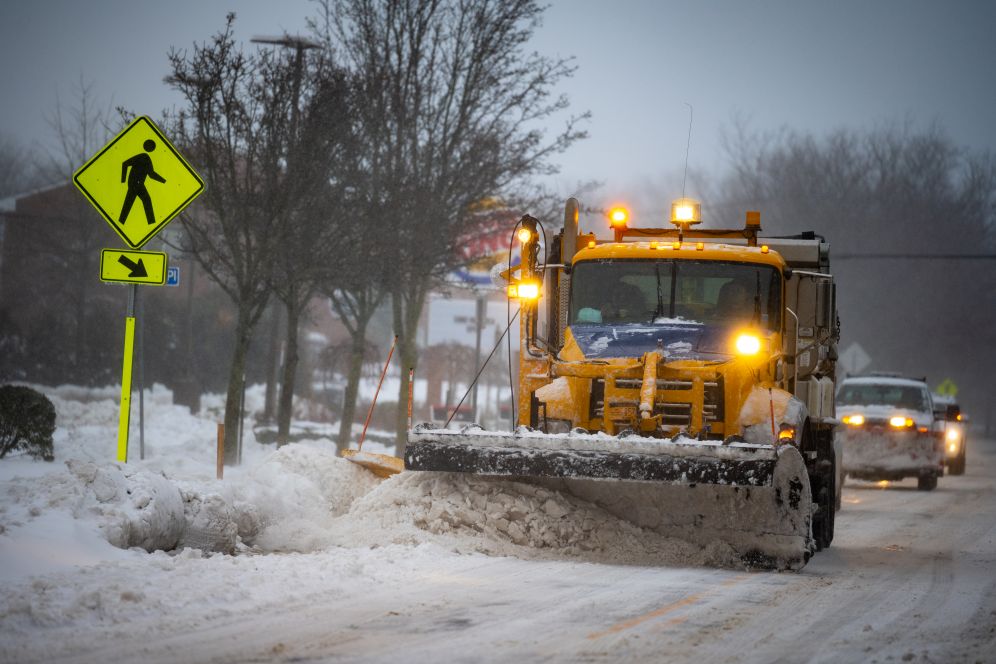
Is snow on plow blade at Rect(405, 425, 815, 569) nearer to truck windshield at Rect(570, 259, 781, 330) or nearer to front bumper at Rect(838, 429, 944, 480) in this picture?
truck windshield at Rect(570, 259, 781, 330)

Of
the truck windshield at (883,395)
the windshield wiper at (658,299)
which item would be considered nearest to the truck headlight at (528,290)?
the windshield wiper at (658,299)

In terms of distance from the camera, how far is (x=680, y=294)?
37.2ft

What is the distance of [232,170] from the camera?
59.2ft

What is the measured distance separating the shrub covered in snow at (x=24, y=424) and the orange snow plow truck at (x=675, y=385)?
7730 mm

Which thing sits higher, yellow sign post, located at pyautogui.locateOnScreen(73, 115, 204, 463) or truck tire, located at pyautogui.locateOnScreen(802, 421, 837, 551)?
yellow sign post, located at pyautogui.locateOnScreen(73, 115, 204, 463)

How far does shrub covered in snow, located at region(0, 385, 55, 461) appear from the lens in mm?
16500

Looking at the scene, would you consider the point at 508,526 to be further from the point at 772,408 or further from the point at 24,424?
the point at 24,424

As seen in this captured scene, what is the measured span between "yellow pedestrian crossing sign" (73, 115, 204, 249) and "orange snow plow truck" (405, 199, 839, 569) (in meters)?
2.87

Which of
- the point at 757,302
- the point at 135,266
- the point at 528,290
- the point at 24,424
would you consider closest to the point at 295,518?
the point at 135,266

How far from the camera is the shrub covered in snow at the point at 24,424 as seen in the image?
16.5 m

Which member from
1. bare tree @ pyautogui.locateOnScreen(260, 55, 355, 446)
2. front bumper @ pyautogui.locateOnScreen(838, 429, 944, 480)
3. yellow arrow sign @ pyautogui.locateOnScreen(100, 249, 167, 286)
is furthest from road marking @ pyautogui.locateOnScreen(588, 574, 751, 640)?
front bumper @ pyautogui.locateOnScreen(838, 429, 944, 480)

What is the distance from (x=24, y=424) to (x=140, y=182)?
21.7 feet

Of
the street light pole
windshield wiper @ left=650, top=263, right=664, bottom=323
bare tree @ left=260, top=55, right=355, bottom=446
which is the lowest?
windshield wiper @ left=650, top=263, right=664, bottom=323

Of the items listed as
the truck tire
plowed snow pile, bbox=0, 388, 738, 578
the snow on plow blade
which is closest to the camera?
plowed snow pile, bbox=0, 388, 738, 578
